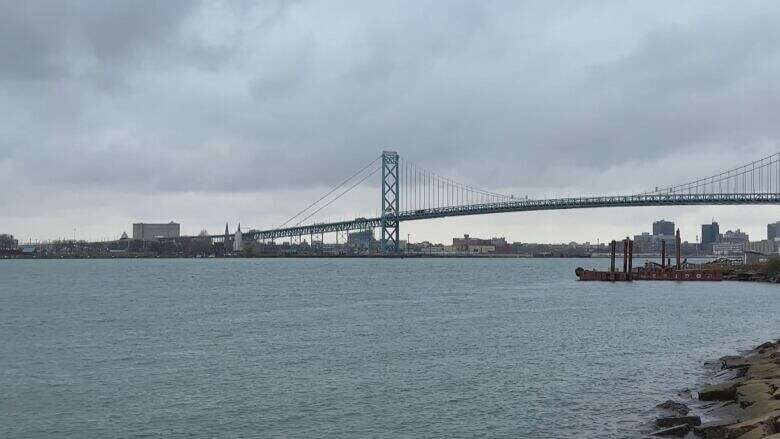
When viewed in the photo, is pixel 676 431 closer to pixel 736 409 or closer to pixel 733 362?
pixel 736 409

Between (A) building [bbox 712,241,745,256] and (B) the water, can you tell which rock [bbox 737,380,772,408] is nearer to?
(B) the water

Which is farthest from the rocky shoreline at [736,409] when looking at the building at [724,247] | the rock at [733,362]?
the building at [724,247]

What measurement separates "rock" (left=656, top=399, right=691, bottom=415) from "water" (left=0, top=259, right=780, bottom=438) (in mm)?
354

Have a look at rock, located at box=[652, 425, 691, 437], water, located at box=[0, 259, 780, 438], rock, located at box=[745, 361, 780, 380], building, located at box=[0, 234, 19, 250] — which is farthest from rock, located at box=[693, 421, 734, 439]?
building, located at box=[0, 234, 19, 250]

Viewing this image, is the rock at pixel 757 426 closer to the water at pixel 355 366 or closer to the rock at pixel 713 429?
the rock at pixel 713 429

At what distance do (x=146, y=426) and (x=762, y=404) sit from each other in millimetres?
9519

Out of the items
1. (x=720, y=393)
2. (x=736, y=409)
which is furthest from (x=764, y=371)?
(x=736, y=409)

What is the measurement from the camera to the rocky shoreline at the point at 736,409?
1053 centimetres

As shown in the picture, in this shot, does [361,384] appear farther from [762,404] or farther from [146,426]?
[762,404]

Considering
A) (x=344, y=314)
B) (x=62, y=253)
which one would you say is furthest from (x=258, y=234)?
(x=344, y=314)

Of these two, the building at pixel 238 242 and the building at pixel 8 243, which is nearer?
the building at pixel 238 242

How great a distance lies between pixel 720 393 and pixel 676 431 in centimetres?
259

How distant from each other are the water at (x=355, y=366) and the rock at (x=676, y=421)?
0.37 metres

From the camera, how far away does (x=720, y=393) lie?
47.0ft
